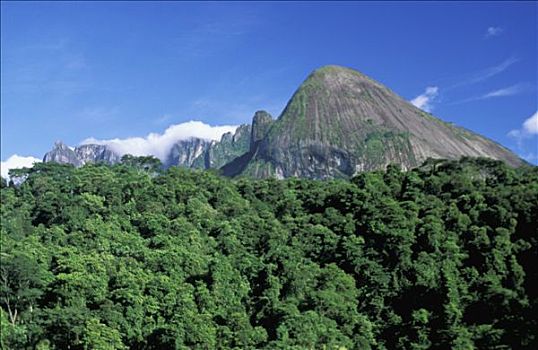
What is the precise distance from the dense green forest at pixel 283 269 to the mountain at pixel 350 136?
47.8 meters

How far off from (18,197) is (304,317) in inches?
1192

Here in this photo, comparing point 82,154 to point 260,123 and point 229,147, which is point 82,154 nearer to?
point 229,147

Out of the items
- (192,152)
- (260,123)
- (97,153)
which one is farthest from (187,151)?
(260,123)

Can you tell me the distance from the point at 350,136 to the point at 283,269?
65.4 metres

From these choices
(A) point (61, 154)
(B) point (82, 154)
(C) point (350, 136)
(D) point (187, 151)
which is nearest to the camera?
(C) point (350, 136)

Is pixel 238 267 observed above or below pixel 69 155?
below

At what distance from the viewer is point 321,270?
33156 mm

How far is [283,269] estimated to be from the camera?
33000mm

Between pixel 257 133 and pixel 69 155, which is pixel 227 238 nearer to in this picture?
pixel 257 133

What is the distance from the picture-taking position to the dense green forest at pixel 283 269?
27406 mm

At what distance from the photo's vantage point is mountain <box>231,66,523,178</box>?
304ft

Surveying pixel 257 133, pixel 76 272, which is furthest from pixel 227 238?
pixel 257 133

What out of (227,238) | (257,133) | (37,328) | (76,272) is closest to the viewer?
(37,328)

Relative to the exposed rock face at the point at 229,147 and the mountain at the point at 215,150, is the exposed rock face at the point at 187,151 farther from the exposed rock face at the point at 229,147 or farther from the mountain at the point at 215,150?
the exposed rock face at the point at 229,147
